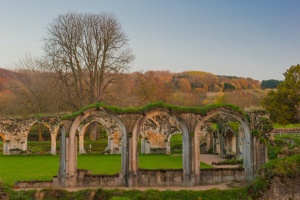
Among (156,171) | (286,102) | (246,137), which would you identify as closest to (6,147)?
(156,171)

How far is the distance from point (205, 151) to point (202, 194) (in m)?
20.2

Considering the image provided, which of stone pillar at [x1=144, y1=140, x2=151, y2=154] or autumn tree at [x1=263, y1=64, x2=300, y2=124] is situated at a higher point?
autumn tree at [x1=263, y1=64, x2=300, y2=124]

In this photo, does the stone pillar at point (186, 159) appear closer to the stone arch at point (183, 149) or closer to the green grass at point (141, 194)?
the stone arch at point (183, 149)

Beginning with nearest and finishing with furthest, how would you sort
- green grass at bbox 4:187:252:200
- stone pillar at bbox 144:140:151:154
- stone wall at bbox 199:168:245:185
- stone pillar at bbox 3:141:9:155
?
1. green grass at bbox 4:187:252:200
2. stone wall at bbox 199:168:245:185
3. stone pillar at bbox 144:140:151:154
4. stone pillar at bbox 3:141:9:155

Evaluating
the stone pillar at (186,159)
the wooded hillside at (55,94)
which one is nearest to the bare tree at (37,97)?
the wooded hillside at (55,94)

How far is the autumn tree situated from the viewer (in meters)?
38.1

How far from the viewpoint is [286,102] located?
3866 cm

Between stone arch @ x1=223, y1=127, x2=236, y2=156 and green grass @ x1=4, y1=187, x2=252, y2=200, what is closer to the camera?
green grass @ x1=4, y1=187, x2=252, y2=200

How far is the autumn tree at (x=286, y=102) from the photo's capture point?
38.1 metres

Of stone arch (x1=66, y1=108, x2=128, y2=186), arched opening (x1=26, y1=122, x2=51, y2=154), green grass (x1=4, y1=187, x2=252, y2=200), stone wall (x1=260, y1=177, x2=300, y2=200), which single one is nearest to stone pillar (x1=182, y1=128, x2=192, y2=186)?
green grass (x1=4, y1=187, x2=252, y2=200)

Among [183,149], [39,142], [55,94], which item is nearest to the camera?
[183,149]

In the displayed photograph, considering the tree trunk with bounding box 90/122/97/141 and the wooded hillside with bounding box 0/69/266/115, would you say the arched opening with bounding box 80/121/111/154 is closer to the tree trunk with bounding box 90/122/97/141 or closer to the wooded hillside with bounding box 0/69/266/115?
the tree trunk with bounding box 90/122/97/141

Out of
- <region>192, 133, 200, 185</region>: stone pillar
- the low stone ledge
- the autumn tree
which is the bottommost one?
the low stone ledge

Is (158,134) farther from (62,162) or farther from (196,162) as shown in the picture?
(62,162)
